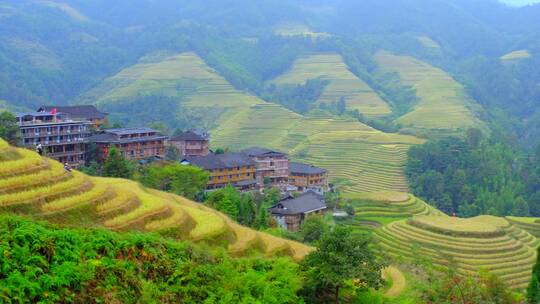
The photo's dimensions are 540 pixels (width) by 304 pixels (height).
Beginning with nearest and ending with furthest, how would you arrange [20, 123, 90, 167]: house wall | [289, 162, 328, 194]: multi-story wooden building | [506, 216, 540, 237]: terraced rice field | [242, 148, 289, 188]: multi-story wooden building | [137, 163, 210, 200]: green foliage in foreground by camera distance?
1. [137, 163, 210, 200]: green foliage in foreground
2. [20, 123, 90, 167]: house wall
3. [506, 216, 540, 237]: terraced rice field
4. [242, 148, 289, 188]: multi-story wooden building
5. [289, 162, 328, 194]: multi-story wooden building

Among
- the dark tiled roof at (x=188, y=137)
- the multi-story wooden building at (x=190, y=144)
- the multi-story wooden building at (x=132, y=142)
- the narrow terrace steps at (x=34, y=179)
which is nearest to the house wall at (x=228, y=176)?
the multi-story wooden building at (x=132, y=142)

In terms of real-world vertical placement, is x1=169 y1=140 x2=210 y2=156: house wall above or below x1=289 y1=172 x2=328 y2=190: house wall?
above

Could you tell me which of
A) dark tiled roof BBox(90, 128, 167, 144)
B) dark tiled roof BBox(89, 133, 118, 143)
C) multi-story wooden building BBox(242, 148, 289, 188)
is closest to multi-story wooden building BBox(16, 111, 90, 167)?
dark tiled roof BBox(89, 133, 118, 143)

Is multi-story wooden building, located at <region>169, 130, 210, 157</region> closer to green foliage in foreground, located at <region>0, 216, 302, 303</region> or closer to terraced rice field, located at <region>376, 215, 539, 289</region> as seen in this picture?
terraced rice field, located at <region>376, 215, 539, 289</region>

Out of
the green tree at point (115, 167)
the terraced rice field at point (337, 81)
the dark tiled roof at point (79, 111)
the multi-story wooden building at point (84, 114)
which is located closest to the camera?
the green tree at point (115, 167)

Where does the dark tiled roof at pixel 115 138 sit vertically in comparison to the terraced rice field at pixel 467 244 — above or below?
above

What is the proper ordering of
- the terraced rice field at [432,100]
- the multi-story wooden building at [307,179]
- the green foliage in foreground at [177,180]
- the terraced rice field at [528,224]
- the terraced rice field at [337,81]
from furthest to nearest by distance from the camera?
the terraced rice field at [337,81]
the terraced rice field at [432,100]
the multi-story wooden building at [307,179]
the terraced rice field at [528,224]
the green foliage in foreground at [177,180]

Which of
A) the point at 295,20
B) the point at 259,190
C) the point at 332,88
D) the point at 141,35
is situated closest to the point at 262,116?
the point at 332,88

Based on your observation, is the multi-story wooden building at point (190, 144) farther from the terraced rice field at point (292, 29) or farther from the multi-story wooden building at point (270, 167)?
the terraced rice field at point (292, 29)
